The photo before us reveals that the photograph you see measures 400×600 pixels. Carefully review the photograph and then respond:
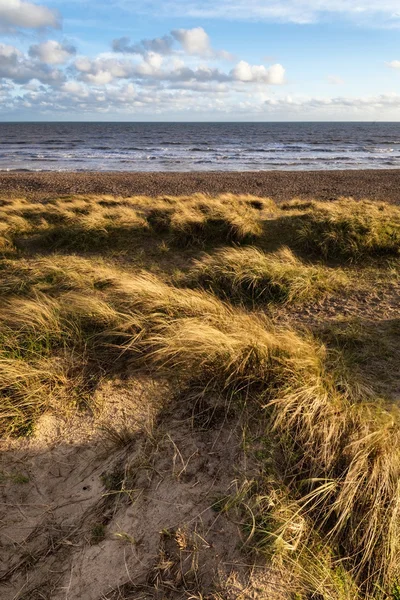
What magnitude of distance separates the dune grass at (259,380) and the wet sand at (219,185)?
44.7 ft

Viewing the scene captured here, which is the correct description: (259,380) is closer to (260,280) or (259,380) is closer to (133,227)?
(260,280)

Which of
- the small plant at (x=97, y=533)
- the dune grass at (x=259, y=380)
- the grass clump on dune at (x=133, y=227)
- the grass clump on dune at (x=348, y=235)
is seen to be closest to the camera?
the dune grass at (x=259, y=380)

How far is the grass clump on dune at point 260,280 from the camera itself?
607 centimetres

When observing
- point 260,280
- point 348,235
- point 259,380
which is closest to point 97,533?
point 259,380

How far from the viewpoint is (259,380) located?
3.28 meters

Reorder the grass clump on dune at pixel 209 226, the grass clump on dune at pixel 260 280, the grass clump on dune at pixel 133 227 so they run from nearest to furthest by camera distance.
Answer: the grass clump on dune at pixel 260 280 < the grass clump on dune at pixel 209 226 < the grass clump on dune at pixel 133 227

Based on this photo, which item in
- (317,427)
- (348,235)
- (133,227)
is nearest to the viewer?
(317,427)

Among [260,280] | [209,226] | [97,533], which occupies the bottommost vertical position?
[97,533]

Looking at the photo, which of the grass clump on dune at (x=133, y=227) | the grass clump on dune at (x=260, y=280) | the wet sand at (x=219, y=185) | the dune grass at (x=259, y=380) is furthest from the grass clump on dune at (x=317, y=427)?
the wet sand at (x=219, y=185)

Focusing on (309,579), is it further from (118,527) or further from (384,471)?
(118,527)

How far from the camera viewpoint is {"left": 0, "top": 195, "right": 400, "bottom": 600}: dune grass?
89.3 inches

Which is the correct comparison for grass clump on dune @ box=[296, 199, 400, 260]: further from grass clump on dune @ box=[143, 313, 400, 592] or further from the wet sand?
the wet sand

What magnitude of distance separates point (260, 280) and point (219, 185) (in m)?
17.8

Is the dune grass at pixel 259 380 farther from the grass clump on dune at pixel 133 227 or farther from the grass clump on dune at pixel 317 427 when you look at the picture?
the grass clump on dune at pixel 133 227
